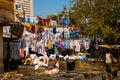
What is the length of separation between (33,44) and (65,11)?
6968 mm

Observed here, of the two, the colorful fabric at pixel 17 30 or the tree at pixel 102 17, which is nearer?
the colorful fabric at pixel 17 30

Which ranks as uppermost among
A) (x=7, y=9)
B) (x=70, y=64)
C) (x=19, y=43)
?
(x=7, y=9)

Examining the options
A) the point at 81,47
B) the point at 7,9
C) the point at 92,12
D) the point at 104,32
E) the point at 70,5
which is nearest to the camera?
the point at 7,9

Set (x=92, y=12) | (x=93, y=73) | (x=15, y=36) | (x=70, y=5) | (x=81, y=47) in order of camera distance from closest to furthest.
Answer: (x=93, y=73), (x=15, y=36), (x=92, y=12), (x=70, y=5), (x=81, y=47)

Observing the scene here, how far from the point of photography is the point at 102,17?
25766mm

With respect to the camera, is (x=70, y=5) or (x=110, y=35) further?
(x=70, y=5)

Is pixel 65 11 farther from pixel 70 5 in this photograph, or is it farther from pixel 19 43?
pixel 19 43

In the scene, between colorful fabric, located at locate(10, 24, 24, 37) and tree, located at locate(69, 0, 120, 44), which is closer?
colorful fabric, located at locate(10, 24, 24, 37)

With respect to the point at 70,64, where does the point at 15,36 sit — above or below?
above

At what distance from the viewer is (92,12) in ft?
90.6

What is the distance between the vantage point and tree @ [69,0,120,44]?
994 inches

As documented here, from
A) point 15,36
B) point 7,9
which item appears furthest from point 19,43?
point 7,9

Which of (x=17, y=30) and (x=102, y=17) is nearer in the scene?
(x=17, y=30)

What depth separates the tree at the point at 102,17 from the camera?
2525 cm
